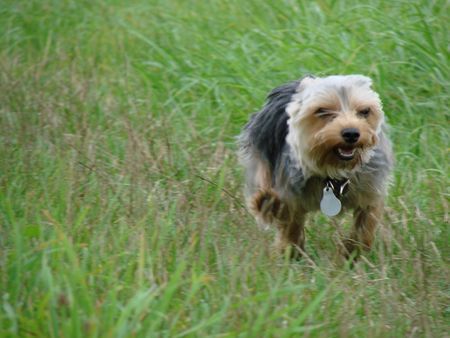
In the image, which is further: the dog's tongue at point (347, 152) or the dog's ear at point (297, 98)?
the dog's ear at point (297, 98)

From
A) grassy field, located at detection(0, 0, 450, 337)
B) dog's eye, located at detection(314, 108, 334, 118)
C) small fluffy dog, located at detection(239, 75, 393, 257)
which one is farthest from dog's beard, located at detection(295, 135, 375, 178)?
grassy field, located at detection(0, 0, 450, 337)

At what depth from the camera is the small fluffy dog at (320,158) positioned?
4.89 meters

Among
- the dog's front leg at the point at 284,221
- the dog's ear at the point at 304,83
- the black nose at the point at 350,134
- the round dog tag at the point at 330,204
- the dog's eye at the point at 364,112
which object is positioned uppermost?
the dog's ear at the point at 304,83

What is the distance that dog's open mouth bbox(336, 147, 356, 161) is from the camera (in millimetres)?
4871

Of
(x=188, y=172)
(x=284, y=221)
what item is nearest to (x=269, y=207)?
(x=284, y=221)

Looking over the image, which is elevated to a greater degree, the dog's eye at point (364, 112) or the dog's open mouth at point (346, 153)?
the dog's eye at point (364, 112)

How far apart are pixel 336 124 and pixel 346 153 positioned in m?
0.16

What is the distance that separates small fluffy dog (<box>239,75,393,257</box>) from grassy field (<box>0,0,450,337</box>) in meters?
0.17

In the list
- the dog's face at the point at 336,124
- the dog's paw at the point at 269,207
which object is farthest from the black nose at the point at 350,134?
the dog's paw at the point at 269,207

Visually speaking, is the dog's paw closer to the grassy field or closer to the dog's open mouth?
the grassy field

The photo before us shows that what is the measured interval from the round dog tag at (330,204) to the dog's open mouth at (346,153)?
252mm

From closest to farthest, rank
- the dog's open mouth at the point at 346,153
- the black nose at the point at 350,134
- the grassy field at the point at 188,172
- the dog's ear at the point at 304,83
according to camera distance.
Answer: the grassy field at the point at 188,172 → the black nose at the point at 350,134 → the dog's open mouth at the point at 346,153 → the dog's ear at the point at 304,83

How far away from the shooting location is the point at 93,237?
4598mm

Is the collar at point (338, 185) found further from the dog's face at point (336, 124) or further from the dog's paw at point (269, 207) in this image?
the dog's paw at point (269, 207)
